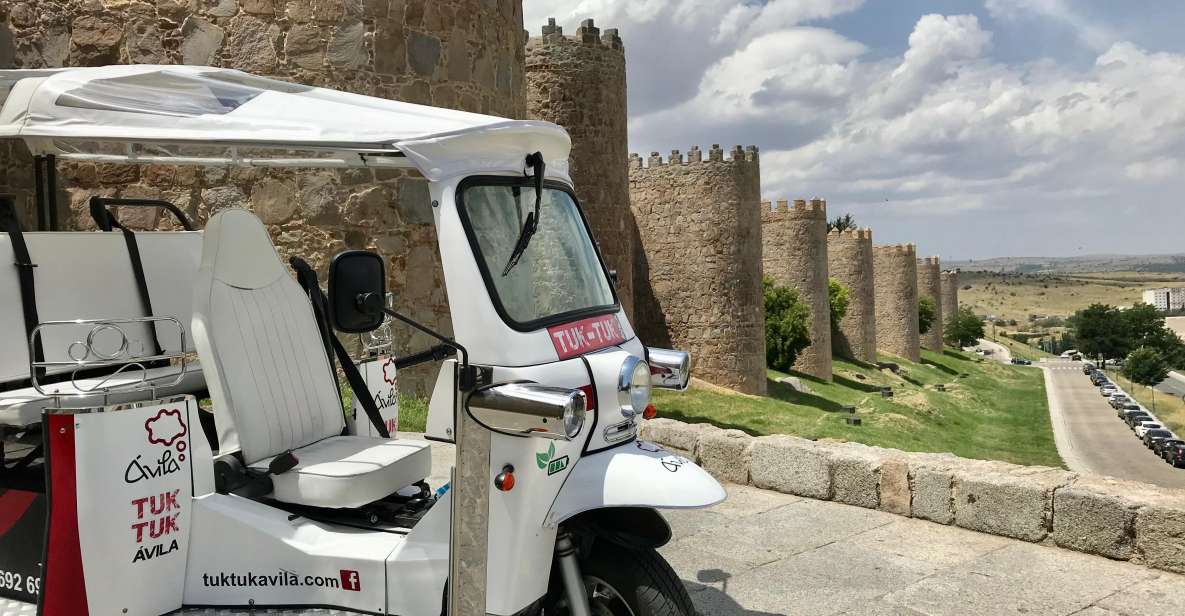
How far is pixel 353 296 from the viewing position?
2900 millimetres

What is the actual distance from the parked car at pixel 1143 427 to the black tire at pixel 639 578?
47.3m

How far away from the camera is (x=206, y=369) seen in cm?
351

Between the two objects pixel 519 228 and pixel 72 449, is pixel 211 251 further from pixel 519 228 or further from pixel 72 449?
pixel 519 228

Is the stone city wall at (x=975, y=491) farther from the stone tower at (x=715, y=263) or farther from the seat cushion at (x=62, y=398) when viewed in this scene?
the stone tower at (x=715, y=263)

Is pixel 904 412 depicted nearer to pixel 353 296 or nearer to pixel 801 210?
pixel 801 210

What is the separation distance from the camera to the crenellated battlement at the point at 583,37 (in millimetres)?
21484

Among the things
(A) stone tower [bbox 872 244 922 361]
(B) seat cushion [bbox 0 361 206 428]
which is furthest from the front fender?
(A) stone tower [bbox 872 244 922 361]

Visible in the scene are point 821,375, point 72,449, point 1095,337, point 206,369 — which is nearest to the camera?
point 72,449

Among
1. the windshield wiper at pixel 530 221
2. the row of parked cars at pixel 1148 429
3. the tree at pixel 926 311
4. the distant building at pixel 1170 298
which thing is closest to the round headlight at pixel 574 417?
the windshield wiper at pixel 530 221

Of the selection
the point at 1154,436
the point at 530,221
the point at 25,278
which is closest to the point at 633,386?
the point at 530,221

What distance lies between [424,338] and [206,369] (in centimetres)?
553

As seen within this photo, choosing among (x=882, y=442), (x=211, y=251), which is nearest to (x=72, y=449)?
(x=211, y=251)

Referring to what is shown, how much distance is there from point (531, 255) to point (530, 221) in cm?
12

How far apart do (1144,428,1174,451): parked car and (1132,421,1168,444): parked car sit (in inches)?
12.1
